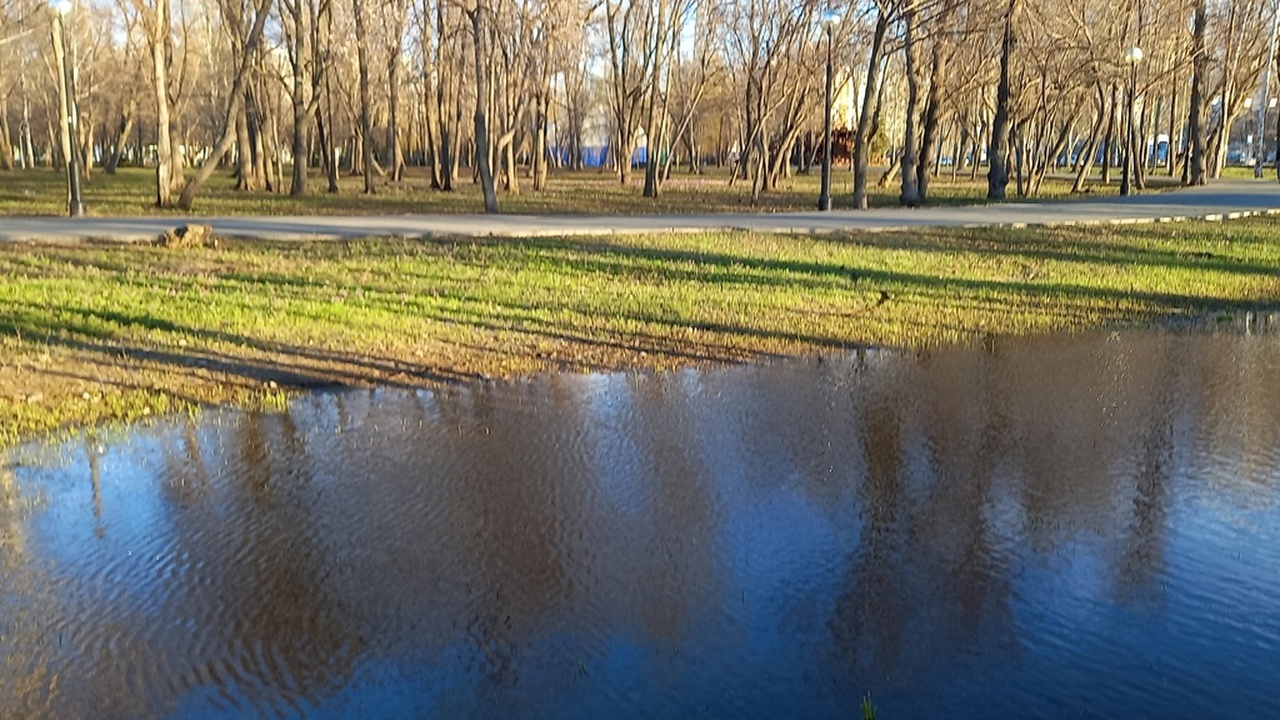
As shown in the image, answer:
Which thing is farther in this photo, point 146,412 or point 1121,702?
point 146,412

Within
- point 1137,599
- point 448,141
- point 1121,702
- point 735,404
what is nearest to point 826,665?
point 1121,702

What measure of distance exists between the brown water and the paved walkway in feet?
33.9

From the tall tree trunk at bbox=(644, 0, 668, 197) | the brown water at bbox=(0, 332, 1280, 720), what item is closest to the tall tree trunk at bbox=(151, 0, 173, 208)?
the tall tree trunk at bbox=(644, 0, 668, 197)

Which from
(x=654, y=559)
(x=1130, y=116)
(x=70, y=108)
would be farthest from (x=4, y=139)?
(x=654, y=559)

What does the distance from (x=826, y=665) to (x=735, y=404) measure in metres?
4.29

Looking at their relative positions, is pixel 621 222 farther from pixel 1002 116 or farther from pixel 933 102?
pixel 933 102

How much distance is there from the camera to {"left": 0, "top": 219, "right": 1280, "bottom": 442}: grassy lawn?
9.31m

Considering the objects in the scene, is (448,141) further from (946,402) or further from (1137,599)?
(1137,599)

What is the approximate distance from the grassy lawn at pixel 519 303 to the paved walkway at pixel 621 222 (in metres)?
1.30

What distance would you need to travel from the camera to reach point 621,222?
20.8 m

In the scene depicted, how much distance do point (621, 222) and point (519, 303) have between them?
8.71 m

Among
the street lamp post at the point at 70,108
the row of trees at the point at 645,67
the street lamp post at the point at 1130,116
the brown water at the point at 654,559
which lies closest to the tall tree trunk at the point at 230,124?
the row of trees at the point at 645,67

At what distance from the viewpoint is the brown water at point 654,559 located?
4.26 meters

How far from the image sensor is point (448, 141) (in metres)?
38.7
